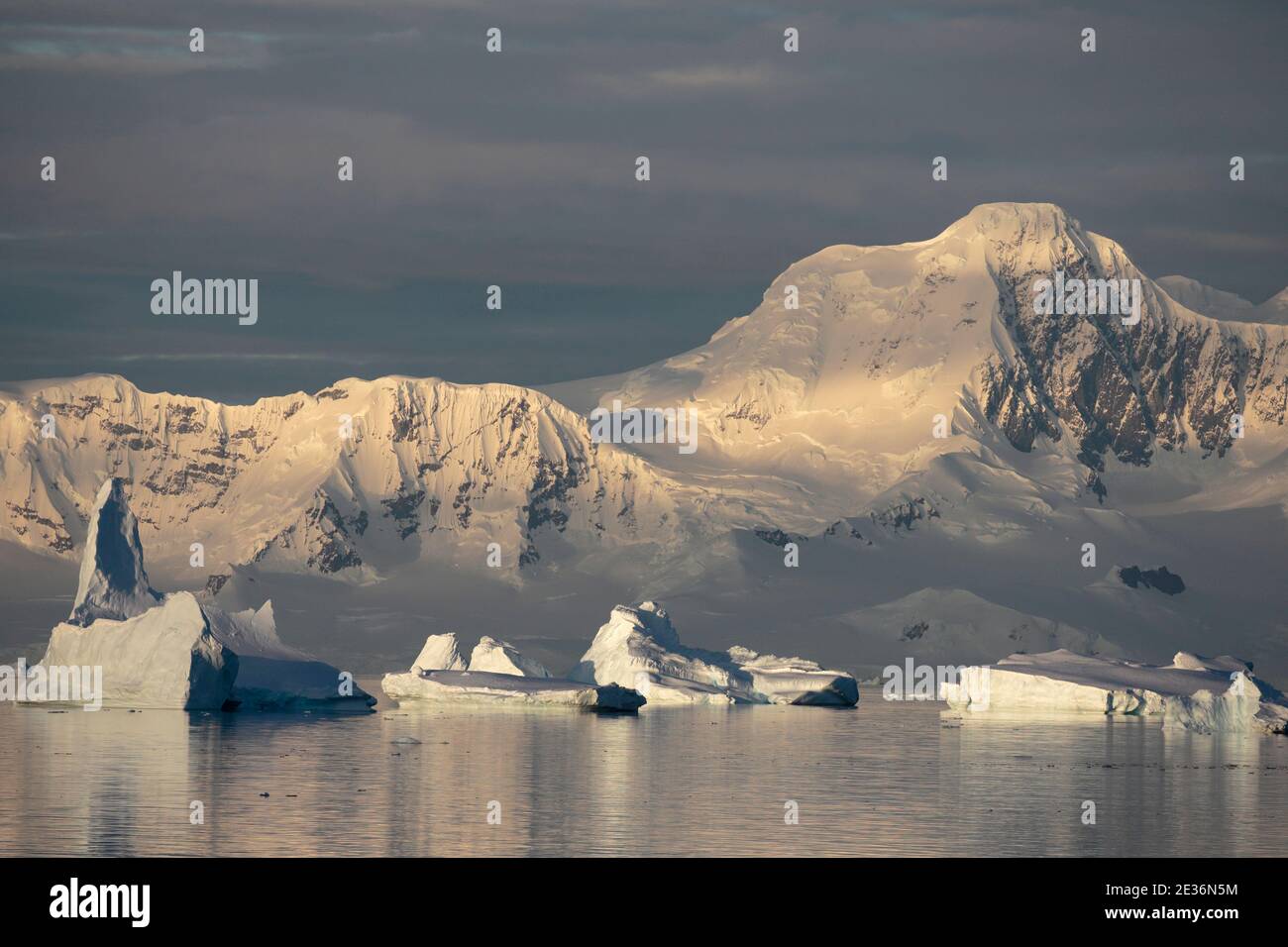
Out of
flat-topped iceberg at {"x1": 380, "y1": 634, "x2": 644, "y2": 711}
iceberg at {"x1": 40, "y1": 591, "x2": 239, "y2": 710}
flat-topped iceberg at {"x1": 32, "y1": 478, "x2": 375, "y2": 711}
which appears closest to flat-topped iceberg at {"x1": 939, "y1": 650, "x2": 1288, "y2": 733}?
flat-topped iceberg at {"x1": 380, "y1": 634, "x2": 644, "y2": 711}

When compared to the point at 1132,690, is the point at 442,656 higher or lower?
higher

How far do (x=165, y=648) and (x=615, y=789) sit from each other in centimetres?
4469

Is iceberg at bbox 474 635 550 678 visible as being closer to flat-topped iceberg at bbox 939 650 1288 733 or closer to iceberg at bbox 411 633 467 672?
iceberg at bbox 411 633 467 672

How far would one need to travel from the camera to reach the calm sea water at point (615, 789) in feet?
228

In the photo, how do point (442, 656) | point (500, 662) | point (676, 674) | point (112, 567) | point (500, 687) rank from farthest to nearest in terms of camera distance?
point (676, 674), point (442, 656), point (500, 662), point (500, 687), point (112, 567)

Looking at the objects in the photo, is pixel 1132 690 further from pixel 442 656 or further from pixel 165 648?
pixel 165 648

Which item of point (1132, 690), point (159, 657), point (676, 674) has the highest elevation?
point (159, 657)

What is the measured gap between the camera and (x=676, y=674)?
16612 cm

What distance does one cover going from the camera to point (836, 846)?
68500mm

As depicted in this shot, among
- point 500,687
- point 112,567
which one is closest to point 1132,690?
point 500,687
